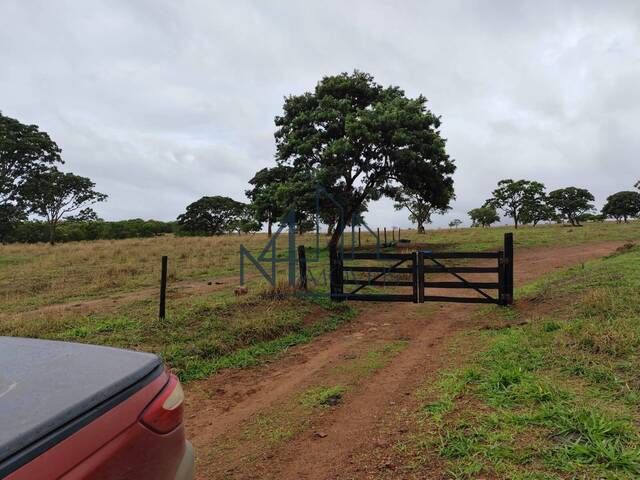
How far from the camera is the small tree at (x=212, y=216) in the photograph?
5744 cm

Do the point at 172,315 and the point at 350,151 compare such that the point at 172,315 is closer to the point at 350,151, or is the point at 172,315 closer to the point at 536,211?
the point at 350,151

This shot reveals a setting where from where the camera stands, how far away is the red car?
1.38m

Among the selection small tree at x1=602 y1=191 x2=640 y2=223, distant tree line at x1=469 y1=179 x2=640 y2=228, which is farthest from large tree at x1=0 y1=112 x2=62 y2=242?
small tree at x1=602 y1=191 x2=640 y2=223

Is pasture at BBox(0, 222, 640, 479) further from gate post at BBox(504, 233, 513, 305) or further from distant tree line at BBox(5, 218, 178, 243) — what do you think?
distant tree line at BBox(5, 218, 178, 243)

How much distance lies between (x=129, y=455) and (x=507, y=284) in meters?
9.03

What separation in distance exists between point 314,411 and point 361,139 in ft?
53.0

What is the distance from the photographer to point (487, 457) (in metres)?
3.02

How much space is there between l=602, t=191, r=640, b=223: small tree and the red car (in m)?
72.9

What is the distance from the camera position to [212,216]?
191 ft

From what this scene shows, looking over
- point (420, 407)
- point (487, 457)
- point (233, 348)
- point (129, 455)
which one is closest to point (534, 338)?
point (420, 407)

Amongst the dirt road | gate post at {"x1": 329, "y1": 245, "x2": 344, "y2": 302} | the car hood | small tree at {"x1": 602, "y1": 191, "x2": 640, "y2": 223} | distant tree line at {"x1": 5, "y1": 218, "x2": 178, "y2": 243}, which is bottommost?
the dirt road

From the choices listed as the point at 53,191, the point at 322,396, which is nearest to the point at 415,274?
the point at 322,396

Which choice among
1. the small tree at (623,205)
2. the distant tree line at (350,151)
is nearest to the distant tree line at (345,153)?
the distant tree line at (350,151)

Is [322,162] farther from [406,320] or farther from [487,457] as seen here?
[487,457]
